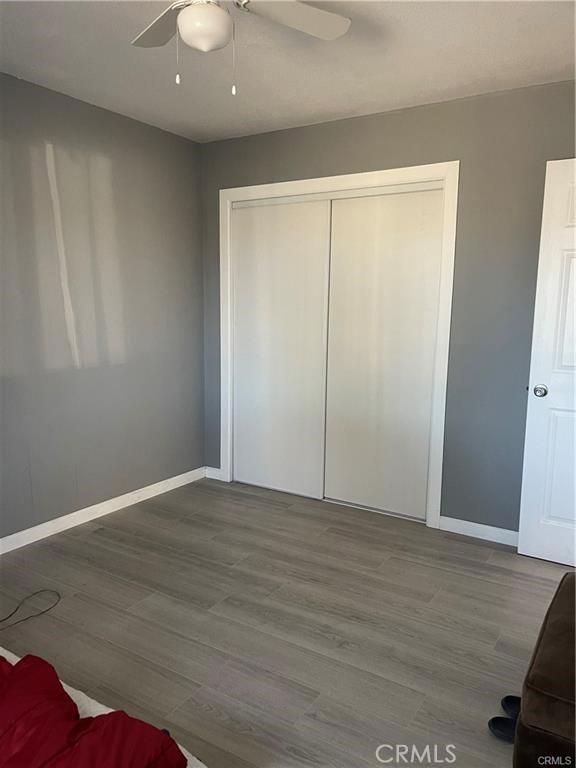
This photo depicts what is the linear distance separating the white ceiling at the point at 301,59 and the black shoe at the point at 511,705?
2509mm

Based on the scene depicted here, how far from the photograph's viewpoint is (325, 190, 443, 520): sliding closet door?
3.25m

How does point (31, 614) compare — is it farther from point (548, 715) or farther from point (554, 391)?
point (554, 391)

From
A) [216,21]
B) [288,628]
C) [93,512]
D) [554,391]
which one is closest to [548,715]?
[288,628]

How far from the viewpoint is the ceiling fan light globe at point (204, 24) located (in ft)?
5.49

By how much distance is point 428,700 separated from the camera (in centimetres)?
187

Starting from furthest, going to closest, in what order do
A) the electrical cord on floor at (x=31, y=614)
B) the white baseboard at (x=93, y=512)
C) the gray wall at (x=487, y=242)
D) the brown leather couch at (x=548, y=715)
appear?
the white baseboard at (x=93, y=512), the gray wall at (x=487, y=242), the electrical cord on floor at (x=31, y=614), the brown leather couch at (x=548, y=715)

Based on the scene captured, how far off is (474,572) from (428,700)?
1.02m

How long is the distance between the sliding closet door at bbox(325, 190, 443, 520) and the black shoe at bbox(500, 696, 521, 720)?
1601 mm

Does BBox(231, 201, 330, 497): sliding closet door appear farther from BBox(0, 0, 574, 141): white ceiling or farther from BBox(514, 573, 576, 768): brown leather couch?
BBox(514, 573, 576, 768): brown leather couch

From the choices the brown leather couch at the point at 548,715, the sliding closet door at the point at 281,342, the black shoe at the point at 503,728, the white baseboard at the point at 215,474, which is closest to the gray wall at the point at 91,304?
the white baseboard at the point at 215,474

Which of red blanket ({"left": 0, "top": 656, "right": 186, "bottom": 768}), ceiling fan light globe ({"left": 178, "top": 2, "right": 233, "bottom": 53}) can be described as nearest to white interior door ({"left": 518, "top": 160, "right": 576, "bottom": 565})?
ceiling fan light globe ({"left": 178, "top": 2, "right": 233, "bottom": 53})

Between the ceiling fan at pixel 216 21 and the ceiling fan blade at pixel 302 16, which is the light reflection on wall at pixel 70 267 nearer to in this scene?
the ceiling fan at pixel 216 21

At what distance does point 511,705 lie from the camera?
1.80m

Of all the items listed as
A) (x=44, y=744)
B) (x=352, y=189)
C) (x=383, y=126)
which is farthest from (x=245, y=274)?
(x=44, y=744)
